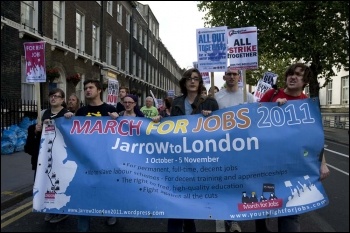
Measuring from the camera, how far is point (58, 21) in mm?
18609

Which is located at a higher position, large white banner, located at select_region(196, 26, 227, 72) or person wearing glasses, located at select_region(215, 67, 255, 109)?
large white banner, located at select_region(196, 26, 227, 72)

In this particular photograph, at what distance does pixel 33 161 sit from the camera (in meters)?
4.98

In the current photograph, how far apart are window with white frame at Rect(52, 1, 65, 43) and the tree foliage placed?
904 cm

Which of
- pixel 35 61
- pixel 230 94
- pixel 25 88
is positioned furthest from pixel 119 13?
pixel 230 94

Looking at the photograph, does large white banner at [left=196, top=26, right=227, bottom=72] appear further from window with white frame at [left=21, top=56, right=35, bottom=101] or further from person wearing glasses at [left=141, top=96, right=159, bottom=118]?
window with white frame at [left=21, top=56, right=35, bottom=101]

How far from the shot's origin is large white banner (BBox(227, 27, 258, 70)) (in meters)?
6.88

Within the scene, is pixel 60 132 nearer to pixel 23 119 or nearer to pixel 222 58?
pixel 222 58

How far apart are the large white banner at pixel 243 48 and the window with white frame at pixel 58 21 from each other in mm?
12996

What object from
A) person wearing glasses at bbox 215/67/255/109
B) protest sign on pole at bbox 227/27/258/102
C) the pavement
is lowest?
the pavement

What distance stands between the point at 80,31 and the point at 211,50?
1593cm

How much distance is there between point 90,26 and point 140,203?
20.7m

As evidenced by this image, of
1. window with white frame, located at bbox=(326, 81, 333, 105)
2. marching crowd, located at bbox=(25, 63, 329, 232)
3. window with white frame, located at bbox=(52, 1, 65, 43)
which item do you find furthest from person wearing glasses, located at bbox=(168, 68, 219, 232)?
window with white frame, located at bbox=(326, 81, 333, 105)

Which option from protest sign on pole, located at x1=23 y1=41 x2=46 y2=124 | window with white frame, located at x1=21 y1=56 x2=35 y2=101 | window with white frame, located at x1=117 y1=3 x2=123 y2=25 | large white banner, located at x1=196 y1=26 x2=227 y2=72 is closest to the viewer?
protest sign on pole, located at x1=23 y1=41 x2=46 y2=124

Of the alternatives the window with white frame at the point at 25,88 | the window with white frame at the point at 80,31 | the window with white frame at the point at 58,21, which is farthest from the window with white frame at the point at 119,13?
the window with white frame at the point at 25,88
